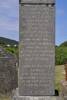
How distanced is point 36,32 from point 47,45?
1.42 ft

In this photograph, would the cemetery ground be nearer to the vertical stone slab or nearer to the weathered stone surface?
the weathered stone surface

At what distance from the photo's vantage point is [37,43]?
932 centimetres

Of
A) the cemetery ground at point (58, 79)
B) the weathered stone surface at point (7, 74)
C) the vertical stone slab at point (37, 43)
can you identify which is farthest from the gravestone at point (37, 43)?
the weathered stone surface at point (7, 74)

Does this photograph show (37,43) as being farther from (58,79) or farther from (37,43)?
(58,79)

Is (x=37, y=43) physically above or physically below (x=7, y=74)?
above

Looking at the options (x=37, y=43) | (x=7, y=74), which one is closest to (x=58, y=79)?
(x=7, y=74)

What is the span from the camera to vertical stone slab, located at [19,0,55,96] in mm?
9266

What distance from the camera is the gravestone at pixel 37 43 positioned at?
9266 mm

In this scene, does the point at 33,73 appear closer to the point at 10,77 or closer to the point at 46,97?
the point at 46,97

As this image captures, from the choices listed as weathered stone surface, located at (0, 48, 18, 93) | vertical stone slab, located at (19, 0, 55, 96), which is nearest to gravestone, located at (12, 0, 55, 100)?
vertical stone slab, located at (19, 0, 55, 96)

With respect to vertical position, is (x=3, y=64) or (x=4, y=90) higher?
(x=3, y=64)

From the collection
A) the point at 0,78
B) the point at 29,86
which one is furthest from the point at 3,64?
the point at 29,86

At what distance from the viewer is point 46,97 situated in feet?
30.8

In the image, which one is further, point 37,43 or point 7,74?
point 7,74
